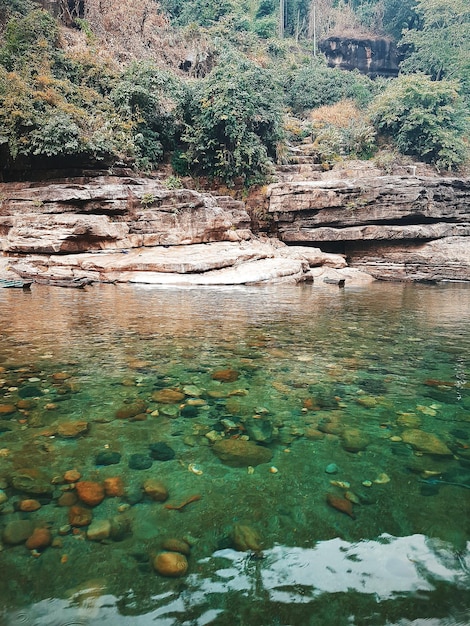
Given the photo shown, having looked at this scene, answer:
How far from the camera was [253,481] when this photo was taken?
221 centimetres

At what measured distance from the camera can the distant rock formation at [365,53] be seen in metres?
41.1

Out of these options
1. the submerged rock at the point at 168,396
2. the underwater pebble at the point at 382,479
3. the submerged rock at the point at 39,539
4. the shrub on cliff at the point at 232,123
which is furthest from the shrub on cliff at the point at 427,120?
the submerged rock at the point at 39,539

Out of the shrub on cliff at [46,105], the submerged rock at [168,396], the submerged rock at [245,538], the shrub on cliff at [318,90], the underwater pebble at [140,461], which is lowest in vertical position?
the submerged rock at [245,538]

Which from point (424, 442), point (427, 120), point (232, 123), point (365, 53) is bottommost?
point (424, 442)

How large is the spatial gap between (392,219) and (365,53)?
33296mm

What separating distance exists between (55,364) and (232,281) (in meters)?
9.71

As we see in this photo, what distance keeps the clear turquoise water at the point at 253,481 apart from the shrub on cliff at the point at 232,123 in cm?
1811

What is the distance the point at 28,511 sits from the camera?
1879 mm

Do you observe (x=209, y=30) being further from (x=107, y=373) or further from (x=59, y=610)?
(x=59, y=610)

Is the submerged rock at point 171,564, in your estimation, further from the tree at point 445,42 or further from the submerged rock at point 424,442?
the tree at point 445,42

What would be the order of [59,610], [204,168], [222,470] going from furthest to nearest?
[204,168]
[222,470]
[59,610]

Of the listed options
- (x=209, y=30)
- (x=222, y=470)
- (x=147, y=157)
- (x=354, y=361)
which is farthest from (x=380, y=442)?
(x=209, y=30)

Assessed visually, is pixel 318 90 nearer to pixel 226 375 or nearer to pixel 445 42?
pixel 445 42

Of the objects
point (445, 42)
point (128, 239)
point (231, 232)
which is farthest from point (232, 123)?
point (445, 42)
